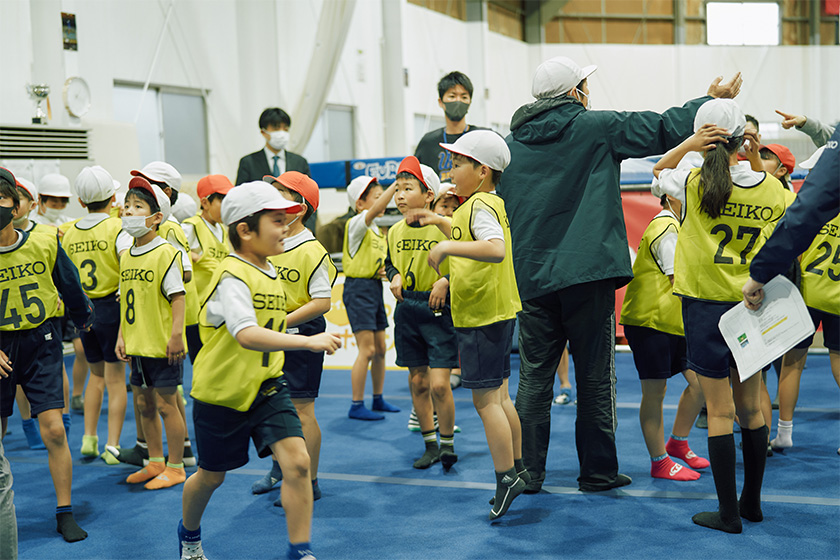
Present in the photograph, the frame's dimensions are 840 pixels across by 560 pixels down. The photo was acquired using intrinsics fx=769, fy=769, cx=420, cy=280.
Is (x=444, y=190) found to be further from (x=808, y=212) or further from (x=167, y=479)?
(x=808, y=212)

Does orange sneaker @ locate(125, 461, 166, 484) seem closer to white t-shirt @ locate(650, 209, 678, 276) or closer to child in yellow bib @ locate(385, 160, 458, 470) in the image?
child in yellow bib @ locate(385, 160, 458, 470)

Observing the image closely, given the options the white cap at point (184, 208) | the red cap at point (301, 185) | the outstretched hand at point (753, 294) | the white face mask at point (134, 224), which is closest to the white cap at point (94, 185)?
the white face mask at point (134, 224)

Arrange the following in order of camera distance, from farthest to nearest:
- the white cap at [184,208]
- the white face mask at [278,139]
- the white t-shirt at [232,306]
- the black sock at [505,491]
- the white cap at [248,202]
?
the white face mask at [278,139]
the white cap at [184,208]
the black sock at [505,491]
the white cap at [248,202]
the white t-shirt at [232,306]

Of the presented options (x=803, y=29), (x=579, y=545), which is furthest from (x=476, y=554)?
(x=803, y=29)

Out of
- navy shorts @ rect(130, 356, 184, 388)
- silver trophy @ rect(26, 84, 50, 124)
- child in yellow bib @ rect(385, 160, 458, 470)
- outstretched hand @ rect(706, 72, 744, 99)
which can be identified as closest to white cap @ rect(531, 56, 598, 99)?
outstretched hand @ rect(706, 72, 744, 99)

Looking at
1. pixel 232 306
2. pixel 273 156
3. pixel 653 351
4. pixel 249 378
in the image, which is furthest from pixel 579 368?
pixel 273 156

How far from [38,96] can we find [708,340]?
297 inches

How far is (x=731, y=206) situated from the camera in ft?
9.74

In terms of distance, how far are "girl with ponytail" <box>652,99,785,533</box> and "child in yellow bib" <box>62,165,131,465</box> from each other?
3057mm

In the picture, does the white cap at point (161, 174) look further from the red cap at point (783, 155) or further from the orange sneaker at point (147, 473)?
the red cap at point (783, 155)

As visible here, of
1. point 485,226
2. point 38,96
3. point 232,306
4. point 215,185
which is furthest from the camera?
point 38,96

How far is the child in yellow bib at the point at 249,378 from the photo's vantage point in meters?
2.61

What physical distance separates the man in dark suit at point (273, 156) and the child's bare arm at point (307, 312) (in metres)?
2.88

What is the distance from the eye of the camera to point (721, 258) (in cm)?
298
